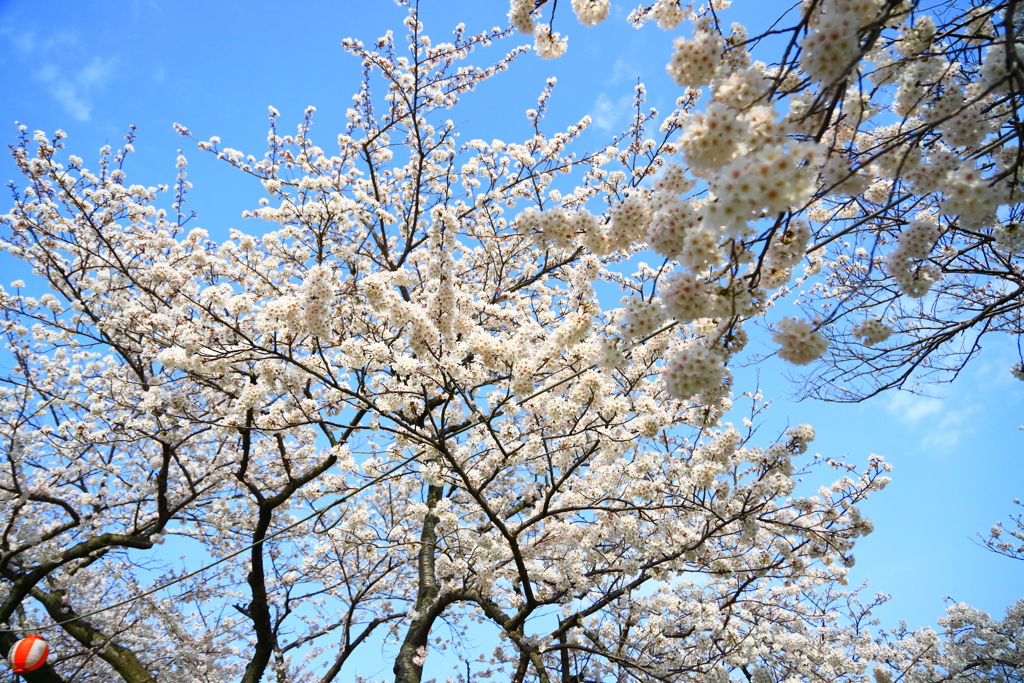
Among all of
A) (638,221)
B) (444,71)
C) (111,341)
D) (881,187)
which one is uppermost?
(444,71)

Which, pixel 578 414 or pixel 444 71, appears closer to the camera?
pixel 578 414

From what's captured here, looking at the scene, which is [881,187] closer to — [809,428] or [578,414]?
[809,428]

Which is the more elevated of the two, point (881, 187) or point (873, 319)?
point (881, 187)

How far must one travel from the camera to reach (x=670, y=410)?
6.03m

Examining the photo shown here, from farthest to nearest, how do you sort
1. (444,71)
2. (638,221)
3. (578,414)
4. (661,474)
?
(444,71) < (661,474) < (578,414) < (638,221)

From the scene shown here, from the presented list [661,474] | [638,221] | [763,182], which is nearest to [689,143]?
[763,182]

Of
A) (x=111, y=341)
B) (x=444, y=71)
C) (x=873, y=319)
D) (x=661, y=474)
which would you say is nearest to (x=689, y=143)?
(x=873, y=319)

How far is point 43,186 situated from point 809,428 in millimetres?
9101

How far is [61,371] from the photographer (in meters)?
7.66

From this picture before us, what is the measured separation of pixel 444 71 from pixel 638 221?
5.84 m

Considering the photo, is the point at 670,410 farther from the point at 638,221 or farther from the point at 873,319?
the point at 638,221

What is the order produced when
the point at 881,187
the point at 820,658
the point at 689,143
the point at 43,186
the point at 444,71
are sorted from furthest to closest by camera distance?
the point at 820,658
the point at 444,71
the point at 43,186
the point at 881,187
the point at 689,143

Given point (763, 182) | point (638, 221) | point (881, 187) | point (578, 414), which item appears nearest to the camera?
A: point (763, 182)

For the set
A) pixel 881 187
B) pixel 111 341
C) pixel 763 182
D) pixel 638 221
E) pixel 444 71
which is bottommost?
pixel 763 182
